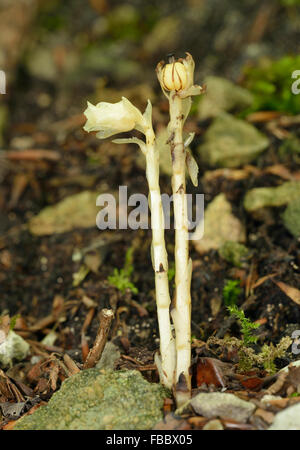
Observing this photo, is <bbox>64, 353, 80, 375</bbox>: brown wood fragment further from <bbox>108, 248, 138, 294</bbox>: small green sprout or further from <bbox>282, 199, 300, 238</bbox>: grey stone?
<bbox>282, 199, 300, 238</bbox>: grey stone

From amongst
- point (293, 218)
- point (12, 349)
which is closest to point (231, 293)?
point (293, 218)

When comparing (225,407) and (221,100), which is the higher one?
(221,100)

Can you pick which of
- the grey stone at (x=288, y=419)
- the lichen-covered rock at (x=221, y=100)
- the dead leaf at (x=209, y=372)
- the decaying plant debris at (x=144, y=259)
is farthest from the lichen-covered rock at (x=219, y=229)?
the grey stone at (x=288, y=419)

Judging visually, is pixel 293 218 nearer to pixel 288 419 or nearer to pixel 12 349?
pixel 288 419

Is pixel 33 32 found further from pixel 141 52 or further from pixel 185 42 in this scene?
pixel 185 42

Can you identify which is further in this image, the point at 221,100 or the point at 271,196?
the point at 221,100

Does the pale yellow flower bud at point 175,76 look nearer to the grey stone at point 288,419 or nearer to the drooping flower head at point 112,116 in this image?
the drooping flower head at point 112,116

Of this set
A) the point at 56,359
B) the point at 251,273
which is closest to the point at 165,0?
the point at 251,273

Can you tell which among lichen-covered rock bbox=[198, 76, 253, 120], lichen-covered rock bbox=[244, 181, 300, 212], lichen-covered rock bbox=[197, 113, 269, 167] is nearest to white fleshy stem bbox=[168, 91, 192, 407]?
lichen-covered rock bbox=[244, 181, 300, 212]
